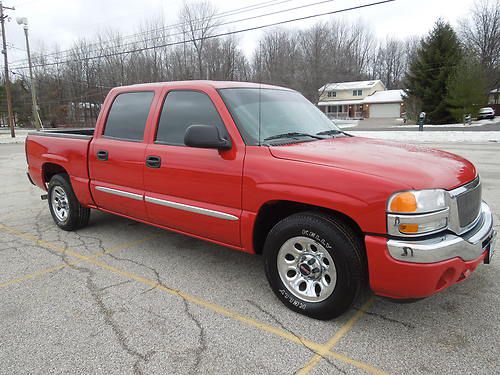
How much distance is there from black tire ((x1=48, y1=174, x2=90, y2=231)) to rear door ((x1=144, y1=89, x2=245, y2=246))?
168cm

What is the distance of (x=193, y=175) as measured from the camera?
346cm

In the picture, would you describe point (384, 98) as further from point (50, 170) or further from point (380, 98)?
point (50, 170)

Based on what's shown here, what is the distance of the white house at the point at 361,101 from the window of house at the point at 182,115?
5517 centimetres

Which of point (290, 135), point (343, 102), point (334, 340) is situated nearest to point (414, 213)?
point (334, 340)

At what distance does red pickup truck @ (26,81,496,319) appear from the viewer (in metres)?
2.48

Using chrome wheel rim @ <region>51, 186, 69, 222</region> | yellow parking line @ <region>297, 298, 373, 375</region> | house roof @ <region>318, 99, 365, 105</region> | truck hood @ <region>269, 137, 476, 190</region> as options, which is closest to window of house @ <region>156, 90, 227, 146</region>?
truck hood @ <region>269, 137, 476, 190</region>

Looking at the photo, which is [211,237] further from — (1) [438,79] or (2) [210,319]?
(1) [438,79]

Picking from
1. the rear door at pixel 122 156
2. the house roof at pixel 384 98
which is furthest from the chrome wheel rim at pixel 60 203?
the house roof at pixel 384 98

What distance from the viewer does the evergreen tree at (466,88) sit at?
2933 centimetres

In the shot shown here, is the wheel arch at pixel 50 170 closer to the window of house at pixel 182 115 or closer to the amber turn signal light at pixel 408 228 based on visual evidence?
the window of house at pixel 182 115

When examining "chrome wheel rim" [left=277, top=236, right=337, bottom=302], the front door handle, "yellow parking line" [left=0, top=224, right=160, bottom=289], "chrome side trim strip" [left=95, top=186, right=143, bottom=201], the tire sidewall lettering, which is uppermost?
the front door handle

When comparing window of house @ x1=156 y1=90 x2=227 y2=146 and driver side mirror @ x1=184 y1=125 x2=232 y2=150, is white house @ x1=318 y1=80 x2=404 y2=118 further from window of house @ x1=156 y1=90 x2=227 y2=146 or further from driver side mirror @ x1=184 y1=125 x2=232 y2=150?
A: driver side mirror @ x1=184 y1=125 x2=232 y2=150

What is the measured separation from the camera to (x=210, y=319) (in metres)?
2.98

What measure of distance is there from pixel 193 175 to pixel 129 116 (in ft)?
4.51
